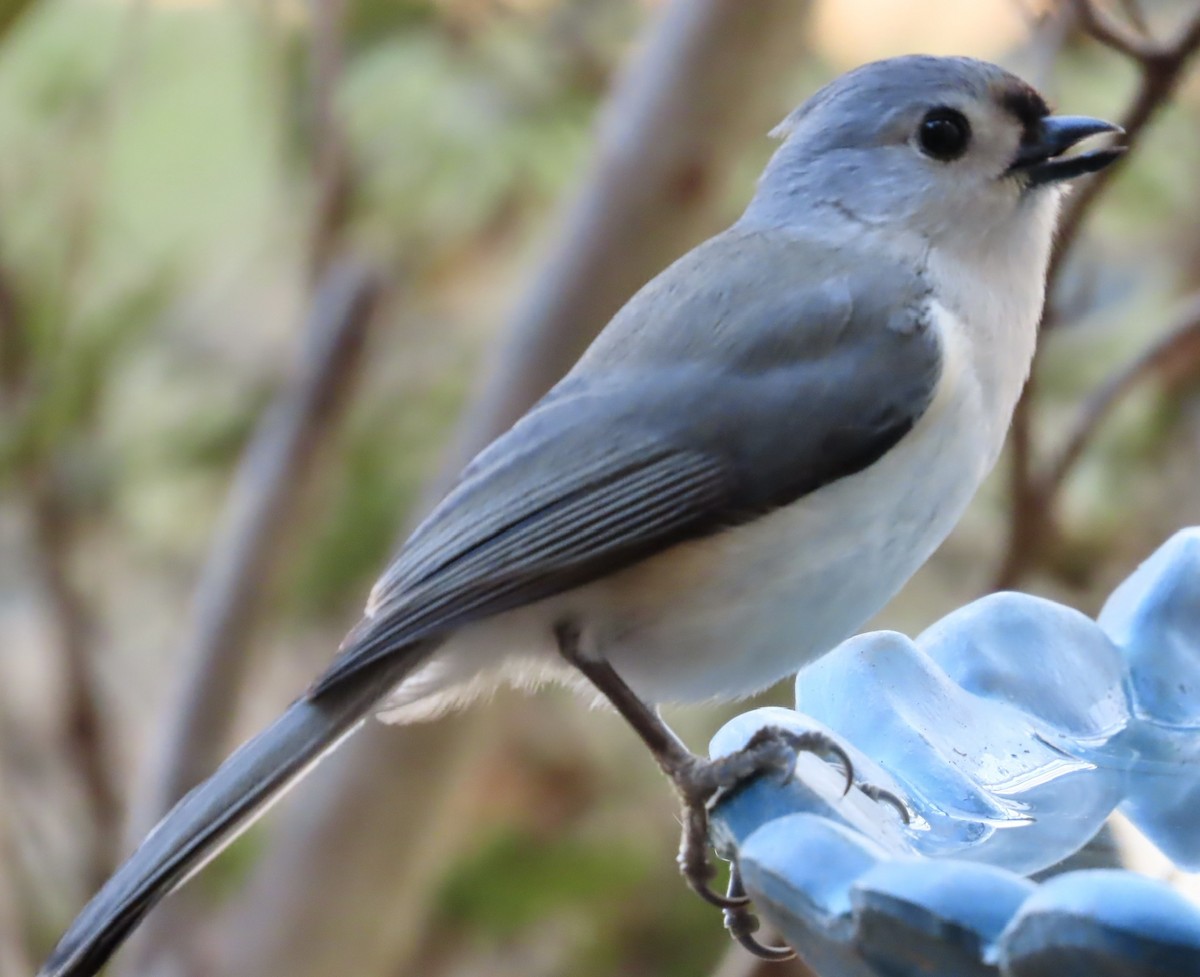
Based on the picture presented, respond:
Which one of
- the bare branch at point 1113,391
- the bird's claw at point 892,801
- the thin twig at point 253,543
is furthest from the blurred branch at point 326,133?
the bird's claw at point 892,801

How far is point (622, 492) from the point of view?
1052mm

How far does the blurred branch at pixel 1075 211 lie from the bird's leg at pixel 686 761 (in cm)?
45

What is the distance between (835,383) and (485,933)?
1.19 metres

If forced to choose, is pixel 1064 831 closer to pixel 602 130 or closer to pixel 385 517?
pixel 602 130

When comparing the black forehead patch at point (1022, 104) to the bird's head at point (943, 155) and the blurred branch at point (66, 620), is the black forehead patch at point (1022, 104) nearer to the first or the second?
the bird's head at point (943, 155)

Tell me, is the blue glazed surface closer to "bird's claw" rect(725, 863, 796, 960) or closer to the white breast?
the white breast

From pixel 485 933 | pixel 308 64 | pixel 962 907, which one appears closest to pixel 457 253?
pixel 308 64

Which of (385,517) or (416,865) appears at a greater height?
(385,517)

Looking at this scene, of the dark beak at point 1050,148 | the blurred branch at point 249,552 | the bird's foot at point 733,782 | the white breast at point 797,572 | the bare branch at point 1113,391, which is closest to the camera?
the bird's foot at point 733,782

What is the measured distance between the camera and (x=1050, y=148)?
3.77 ft

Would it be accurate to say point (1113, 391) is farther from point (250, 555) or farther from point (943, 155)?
point (250, 555)

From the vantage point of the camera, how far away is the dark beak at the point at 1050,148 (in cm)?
113

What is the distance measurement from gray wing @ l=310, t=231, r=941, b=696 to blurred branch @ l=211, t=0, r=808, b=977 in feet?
1.07

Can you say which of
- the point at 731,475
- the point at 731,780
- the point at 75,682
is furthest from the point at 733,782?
the point at 75,682
